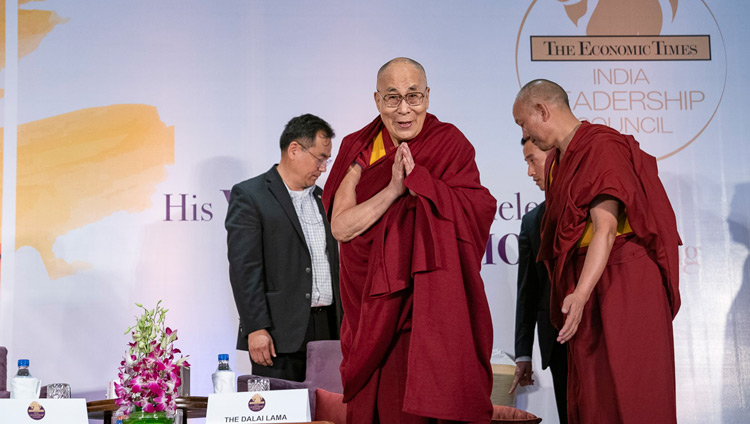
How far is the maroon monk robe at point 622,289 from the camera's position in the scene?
280cm

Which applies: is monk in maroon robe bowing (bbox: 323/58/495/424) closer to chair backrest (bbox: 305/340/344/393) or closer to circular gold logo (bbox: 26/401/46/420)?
circular gold logo (bbox: 26/401/46/420)

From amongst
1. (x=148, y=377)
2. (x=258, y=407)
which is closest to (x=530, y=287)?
(x=258, y=407)

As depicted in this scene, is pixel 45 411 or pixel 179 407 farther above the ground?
pixel 45 411

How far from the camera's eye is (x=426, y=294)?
247 centimetres

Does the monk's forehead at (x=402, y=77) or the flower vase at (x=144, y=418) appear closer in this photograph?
the flower vase at (x=144, y=418)

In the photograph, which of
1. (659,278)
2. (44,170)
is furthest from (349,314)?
(44,170)

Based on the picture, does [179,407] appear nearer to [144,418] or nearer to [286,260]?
[144,418]

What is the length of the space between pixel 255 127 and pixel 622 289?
237 centimetres

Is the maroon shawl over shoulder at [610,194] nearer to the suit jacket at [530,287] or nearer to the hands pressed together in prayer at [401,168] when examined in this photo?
the hands pressed together in prayer at [401,168]

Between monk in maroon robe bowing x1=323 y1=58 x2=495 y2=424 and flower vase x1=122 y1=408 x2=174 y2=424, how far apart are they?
64 centimetres

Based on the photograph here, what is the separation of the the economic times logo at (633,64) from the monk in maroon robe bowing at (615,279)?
171 cm

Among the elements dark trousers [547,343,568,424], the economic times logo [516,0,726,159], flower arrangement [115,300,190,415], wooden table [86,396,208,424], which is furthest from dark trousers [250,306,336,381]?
flower arrangement [115,300,190,415]

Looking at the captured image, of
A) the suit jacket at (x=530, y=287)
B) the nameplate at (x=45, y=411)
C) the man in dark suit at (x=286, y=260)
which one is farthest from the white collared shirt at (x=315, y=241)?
the nameplate at (x=45, y=411)

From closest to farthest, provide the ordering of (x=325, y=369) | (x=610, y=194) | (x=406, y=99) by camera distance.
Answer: (x=406, y=99) < (x=610, y=194) < (x=325, y=369)
